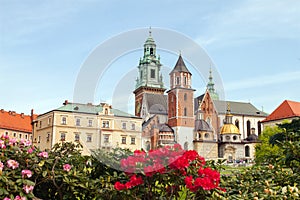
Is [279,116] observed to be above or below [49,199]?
above

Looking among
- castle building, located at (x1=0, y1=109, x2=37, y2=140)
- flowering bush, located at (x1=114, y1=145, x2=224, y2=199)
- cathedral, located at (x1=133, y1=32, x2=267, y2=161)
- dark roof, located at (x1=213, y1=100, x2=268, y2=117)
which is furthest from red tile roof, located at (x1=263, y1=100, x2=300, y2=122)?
flowering bush, located at (x1=114, y1=145, x2=224, y2=199)

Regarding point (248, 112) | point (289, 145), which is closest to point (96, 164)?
point (289, 145)

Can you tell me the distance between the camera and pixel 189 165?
4.02 meters

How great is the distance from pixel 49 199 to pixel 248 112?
73.7m

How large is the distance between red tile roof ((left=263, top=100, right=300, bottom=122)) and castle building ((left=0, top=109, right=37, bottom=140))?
41.5m

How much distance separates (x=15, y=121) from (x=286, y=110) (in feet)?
149

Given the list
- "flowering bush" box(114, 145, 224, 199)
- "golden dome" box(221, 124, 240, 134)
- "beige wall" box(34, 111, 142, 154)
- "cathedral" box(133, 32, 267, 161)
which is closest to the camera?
"flowering bush" box(114, 145, 224, 199)

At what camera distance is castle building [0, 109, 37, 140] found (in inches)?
2120

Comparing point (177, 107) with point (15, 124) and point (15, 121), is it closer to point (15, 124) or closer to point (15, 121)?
point (15, 124)

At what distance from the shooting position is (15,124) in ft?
183

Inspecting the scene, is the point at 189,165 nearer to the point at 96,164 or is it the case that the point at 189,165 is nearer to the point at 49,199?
the point at 96,164

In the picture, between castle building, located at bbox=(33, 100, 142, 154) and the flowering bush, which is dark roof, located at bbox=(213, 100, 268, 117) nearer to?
castle building, located at bbox=(33, 100, 142, 154)

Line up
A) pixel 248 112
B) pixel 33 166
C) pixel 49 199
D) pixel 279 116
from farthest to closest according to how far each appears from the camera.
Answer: pixel 248 112
pixel 279 116
pixel 49 199
pixel 33 166

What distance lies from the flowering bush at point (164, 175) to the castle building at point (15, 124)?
53.4 meters
